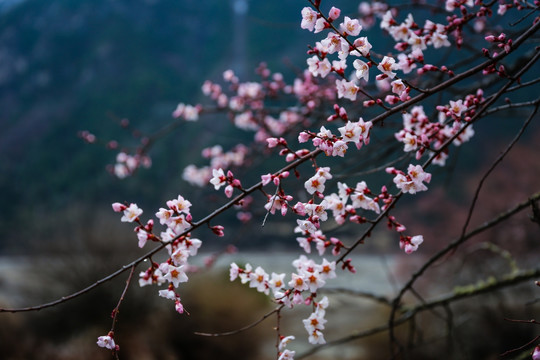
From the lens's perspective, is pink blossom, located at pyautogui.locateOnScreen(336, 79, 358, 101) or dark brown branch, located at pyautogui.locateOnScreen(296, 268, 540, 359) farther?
dark brown branch, located at pyautogui.locateOnScreen(296, 268, 540, 359)

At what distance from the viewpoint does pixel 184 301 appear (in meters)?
5.36

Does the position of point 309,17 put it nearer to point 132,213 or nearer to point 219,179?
point 219,179

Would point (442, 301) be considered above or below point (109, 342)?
above

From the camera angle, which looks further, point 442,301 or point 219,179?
point 442,301

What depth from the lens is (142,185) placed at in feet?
55.4

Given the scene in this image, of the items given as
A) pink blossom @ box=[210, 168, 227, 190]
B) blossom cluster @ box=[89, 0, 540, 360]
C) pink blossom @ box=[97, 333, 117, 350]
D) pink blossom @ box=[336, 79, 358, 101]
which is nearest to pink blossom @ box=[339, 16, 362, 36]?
blossom cluster @ box=[89, 0, 540, 360]

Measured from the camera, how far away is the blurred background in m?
5.07

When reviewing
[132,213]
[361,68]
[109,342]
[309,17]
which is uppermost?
[309,17]

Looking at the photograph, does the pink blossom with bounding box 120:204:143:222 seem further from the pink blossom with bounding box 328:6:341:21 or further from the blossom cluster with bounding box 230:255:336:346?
the pink blossom with bounding box 328:6:341:21

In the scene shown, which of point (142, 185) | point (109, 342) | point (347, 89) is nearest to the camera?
point (109, 342)

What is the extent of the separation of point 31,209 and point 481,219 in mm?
15253

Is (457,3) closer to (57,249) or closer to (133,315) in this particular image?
(133,315)

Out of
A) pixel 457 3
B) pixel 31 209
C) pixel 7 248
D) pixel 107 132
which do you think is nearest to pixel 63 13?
pixel 107 132

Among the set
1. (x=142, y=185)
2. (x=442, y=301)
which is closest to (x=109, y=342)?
(x=442, y=301)
